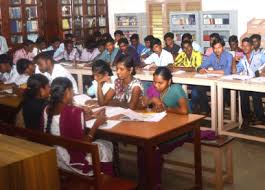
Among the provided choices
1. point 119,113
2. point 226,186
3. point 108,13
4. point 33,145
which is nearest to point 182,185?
point 226,186

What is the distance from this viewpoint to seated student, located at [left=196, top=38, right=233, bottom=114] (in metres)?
6.07

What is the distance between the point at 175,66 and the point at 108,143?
127 inches

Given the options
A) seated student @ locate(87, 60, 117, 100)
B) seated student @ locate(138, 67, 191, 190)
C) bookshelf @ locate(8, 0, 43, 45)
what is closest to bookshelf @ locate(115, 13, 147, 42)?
bookshelf @ locate(8, 0, 43, 45)

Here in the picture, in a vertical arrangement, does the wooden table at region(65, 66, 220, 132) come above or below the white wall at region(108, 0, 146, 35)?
below

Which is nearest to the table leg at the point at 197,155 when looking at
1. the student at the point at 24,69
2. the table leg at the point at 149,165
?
the table leg at the point at 149,165

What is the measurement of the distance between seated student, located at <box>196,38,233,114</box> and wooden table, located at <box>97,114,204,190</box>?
2.52 metres

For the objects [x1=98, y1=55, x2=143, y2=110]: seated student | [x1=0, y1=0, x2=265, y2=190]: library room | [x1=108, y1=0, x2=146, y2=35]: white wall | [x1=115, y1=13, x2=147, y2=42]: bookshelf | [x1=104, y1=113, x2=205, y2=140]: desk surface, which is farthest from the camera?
[x1=108, y1=0, x2=146, y2=35]: white wall

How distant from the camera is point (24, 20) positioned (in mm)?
9898

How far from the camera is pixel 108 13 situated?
11.2 metres

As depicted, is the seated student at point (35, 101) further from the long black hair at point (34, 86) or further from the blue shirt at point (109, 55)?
the blue shirt at point (109, 55)

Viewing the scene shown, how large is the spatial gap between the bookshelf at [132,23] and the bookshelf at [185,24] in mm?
877

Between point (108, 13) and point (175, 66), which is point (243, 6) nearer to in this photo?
point (175, 66)

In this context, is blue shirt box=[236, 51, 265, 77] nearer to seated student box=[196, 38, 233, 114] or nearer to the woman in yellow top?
seated student box=[196, 38, 233, 114]

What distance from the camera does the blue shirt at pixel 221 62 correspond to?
6071 millimetres
